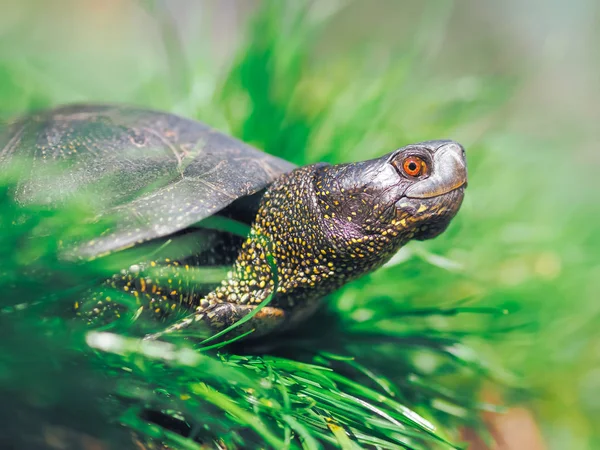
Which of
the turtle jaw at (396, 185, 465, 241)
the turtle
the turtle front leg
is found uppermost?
the turtle jaw at (396, 185, 465, 241)

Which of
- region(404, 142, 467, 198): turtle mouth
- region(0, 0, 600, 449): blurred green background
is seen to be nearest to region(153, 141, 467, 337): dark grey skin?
region(404, 142, 467, 198): turtle mouth

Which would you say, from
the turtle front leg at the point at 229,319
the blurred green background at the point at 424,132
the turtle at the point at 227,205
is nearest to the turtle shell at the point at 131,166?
the turtle at the point at 227,205

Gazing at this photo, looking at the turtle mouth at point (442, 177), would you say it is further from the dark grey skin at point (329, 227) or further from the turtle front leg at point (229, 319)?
the turtle front leg at point (229, 319)

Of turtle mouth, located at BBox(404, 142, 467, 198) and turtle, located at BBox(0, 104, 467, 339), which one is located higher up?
turtle mouth, located at BBox(404, 142, 467, 198)

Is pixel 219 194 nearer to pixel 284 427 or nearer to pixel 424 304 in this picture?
pixel 284 427

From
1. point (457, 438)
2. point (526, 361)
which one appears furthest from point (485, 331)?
point (526, 361)

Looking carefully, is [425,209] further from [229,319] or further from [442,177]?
[229,319]

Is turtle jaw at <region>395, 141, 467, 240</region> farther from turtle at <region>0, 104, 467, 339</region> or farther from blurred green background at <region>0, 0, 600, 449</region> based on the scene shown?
blurred green background at <region>0, 0, 600, 449</region>

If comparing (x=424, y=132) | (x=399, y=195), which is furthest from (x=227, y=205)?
(x=424, y=132)
